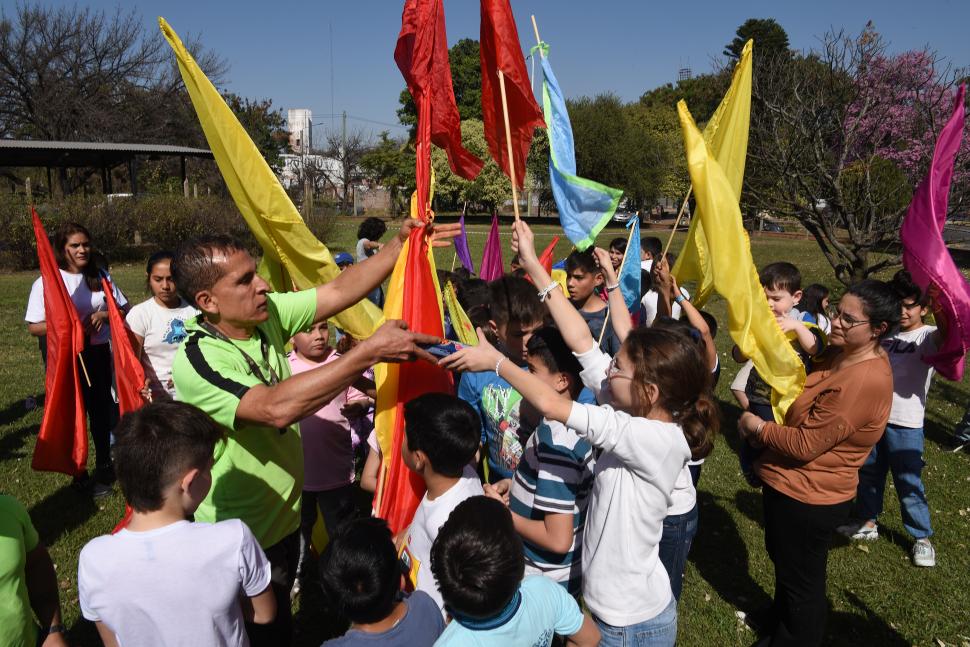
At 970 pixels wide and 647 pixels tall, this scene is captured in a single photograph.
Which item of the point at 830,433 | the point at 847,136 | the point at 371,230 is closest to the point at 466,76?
the point at 847,136

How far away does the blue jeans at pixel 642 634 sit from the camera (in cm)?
240

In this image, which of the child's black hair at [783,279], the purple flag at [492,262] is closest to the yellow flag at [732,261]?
the child's black hair at [783,279]

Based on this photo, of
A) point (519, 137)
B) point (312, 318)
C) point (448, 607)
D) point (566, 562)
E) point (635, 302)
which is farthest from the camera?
point (635, 302)

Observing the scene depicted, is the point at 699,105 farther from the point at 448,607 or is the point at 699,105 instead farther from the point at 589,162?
the point at 448,607

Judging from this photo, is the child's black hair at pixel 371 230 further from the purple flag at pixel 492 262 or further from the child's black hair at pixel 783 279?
the child's black hair at pixel 783 279

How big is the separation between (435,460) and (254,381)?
76cm

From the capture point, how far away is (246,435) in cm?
259

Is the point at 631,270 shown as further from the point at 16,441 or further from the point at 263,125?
the point at 263,125

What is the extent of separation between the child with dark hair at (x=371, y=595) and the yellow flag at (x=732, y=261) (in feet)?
6.60

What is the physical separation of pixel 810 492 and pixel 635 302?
2238 millimetres

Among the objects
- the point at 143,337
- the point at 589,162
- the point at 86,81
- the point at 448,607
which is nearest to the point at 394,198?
the point at 589,162

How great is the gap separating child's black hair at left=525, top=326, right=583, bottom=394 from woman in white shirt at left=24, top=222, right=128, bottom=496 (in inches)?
162

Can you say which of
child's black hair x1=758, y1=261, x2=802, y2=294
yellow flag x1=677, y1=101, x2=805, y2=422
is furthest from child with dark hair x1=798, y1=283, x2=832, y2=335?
yellow flag x1=677, y1=101, x2=805, y2=422

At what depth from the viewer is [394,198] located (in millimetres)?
51375
